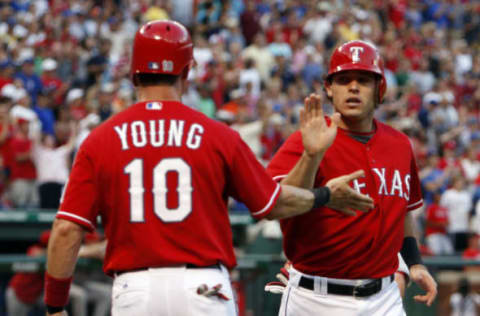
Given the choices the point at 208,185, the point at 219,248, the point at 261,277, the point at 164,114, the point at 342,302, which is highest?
the point at 164,114

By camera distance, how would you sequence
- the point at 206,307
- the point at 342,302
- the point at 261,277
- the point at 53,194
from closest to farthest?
the point at 206,307 → the point at 342,302 → the point at 261,277 → the point at 53,194

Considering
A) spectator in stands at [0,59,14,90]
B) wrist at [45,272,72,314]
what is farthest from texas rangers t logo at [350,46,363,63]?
spectator in stands at [0,59,14,90]

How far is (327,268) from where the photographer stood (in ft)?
14.4

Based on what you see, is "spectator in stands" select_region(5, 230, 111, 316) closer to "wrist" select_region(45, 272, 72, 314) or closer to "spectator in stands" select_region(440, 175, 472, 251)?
"wrist" select_region(45, 272, 72, 314)

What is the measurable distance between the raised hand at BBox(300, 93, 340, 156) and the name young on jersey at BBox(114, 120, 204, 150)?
62 cm

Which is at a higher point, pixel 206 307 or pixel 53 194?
pixel 206 307

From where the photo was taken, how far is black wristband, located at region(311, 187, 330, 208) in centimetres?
395

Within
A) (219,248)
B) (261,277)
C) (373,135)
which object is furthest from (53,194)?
(219,248)

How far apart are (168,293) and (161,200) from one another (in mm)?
381

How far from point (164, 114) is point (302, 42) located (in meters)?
13.7

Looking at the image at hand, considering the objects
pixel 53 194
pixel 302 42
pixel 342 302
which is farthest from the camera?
pixel 302 42

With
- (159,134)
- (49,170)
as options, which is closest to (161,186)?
(159,134)

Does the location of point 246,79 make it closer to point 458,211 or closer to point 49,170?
point 458,211

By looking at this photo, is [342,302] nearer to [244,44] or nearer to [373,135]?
[373,135]
